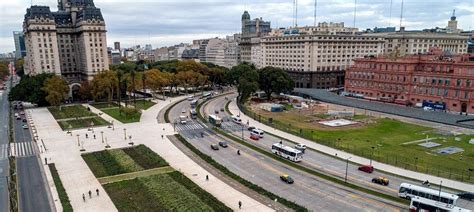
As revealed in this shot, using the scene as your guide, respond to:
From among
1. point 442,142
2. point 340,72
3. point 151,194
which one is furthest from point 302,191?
point 340,72

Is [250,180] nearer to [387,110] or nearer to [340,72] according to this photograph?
[387,110]

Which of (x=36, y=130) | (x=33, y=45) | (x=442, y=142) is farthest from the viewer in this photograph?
(x=33, y=45)

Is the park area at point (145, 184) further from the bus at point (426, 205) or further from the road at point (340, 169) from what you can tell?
the bus at point (426, 205)

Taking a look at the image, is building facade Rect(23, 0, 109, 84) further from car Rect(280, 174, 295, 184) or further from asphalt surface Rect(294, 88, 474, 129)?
car Rect(280, 174, 295, 184)

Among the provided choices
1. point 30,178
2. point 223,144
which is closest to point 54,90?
point 30,178

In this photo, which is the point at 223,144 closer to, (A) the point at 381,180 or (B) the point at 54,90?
(A) the point at 381,180
